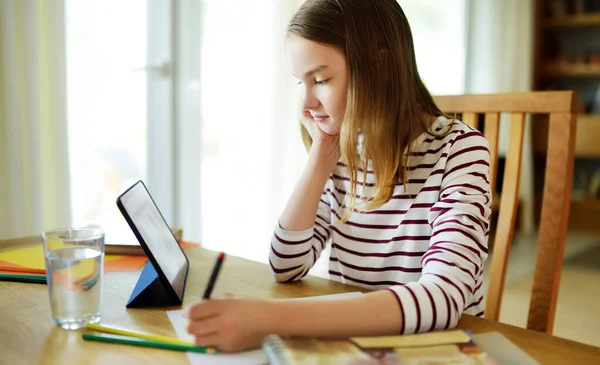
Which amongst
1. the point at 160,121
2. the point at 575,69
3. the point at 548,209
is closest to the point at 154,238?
the point at 548,209

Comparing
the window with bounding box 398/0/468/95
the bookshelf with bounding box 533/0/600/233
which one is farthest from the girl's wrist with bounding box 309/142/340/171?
the bookshelf with bounding box 533/0/600/233

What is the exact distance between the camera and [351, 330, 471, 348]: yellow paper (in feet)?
1.78

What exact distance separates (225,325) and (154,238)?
0.22m

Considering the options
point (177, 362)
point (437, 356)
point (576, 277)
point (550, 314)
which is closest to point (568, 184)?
point (550, 314)

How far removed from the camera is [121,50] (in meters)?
1.79

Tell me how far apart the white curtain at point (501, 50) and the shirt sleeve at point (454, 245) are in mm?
3109

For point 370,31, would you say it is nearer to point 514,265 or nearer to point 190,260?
point 190,260

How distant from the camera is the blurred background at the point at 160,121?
1.41 meters

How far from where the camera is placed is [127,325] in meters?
0.64

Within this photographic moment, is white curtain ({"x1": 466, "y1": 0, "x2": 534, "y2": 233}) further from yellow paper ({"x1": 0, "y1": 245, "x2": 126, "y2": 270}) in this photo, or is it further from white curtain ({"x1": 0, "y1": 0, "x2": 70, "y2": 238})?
yellow paper ({"x1": 0, "y1": 245, "x2": 126, "y2": 270})

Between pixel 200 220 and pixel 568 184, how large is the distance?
A: 135 cm

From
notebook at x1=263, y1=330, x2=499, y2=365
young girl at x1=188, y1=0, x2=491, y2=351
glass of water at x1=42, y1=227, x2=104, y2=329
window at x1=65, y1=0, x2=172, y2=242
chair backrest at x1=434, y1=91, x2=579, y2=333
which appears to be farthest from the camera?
window at x1=65, y1=0, x2=172, y2=242

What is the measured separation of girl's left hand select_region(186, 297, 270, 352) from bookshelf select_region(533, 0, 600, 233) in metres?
3.97

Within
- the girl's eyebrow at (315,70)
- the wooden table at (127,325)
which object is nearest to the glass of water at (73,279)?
the wooden table at (127,325)
